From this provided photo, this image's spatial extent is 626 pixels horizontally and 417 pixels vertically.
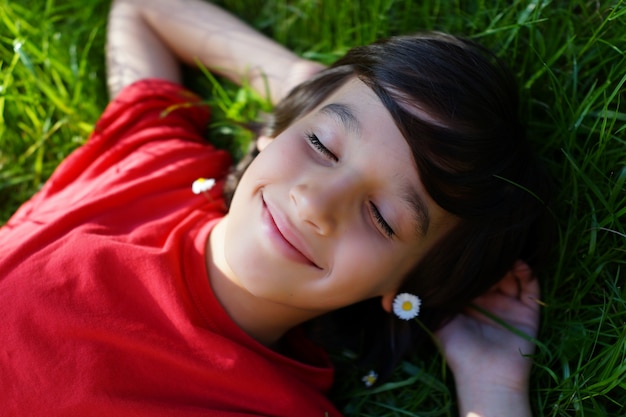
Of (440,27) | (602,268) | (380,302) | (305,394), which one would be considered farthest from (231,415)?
(440,27)

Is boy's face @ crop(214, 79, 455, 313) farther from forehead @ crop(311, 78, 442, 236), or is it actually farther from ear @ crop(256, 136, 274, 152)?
ear @ crop(256, 136, 274, 152)

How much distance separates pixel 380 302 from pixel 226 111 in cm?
98

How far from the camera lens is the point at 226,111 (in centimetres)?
255

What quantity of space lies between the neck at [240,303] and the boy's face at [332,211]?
0.47 feet

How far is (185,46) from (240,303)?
115 cm

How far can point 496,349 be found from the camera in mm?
Answer: 2031

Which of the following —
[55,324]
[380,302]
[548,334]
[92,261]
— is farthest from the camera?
[380,302]

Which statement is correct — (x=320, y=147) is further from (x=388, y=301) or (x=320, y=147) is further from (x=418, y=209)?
(x=388, y=301)

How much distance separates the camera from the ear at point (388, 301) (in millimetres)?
2012

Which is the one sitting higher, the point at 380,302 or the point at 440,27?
the point at 440,27

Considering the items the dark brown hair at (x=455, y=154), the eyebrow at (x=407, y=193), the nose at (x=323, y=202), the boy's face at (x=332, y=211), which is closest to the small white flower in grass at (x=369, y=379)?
the dark brown hair at (x=455, y=154)

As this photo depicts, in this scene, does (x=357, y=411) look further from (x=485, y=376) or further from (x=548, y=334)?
(x=548, y=334)

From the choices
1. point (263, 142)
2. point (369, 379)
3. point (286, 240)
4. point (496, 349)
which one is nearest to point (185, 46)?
point (263, 142)

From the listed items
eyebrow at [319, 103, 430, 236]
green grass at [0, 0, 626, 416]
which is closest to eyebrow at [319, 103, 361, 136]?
eyebrow at [319, 103, 430, 236]
